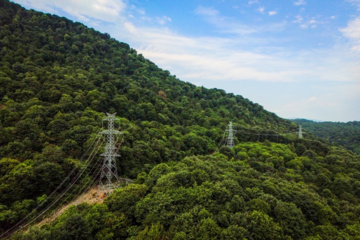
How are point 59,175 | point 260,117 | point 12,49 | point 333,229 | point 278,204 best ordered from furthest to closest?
point 260,117 < point 12,49 < point 59,175 < point 278,204 < point 333,229

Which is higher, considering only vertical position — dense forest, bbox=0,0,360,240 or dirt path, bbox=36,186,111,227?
dense forest, bbox=0,0,360,240

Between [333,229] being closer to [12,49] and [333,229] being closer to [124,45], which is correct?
[12,49]

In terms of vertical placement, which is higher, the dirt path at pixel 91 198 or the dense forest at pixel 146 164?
the dense forest at pixel 146 164

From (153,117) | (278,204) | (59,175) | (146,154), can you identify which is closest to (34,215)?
(59,175)

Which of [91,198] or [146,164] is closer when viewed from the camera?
[91,198]

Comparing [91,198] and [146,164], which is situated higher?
[146,164]

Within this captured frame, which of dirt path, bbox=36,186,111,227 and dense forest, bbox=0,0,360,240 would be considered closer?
dense forest, bbox=0,0,360,240

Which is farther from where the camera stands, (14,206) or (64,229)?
(14,206)

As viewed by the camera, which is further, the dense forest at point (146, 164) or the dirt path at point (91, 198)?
the dirt path at point (91, 198)
